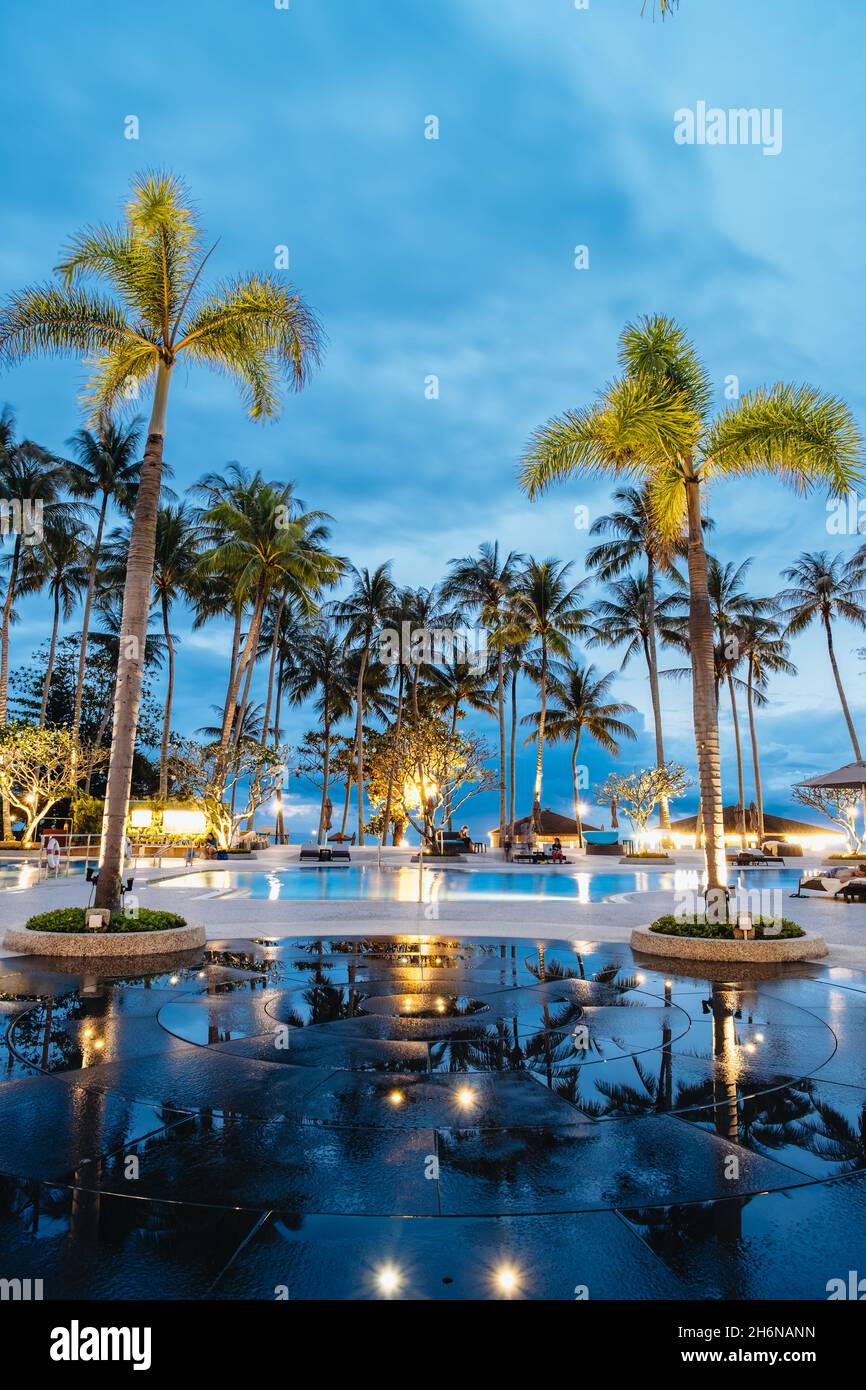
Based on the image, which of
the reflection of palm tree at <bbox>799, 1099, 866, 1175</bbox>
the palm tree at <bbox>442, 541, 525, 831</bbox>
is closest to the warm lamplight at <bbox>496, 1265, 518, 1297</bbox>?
the reflection of palm tree at <bbox>799, 1099, 866, 1175</bbox>

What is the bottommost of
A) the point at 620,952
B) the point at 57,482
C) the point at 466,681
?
the point at 620,952

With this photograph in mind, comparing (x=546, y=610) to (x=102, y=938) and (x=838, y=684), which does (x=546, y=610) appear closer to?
(x=838, y=684)

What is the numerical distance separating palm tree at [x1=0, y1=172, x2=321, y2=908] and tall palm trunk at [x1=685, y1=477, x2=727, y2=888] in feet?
23.6

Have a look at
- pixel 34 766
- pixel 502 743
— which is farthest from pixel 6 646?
pixel 502 743

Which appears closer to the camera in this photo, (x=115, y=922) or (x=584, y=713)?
(x=115, y=922)

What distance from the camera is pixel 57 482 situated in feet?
125

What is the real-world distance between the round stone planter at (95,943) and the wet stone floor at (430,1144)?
1.81 m

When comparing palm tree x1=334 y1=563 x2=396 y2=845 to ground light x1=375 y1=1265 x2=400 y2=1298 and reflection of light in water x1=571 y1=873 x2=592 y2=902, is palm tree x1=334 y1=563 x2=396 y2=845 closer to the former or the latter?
reflection of light in water x1=571 y1=873 x2=592 y2=902

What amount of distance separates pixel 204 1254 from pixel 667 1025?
4.91 m

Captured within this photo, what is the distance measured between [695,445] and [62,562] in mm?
36969

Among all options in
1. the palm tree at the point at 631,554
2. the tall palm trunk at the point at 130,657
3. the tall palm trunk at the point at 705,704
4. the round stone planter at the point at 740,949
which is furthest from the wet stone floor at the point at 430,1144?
the palm tree at the point at 631,554

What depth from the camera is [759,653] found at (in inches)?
1882
